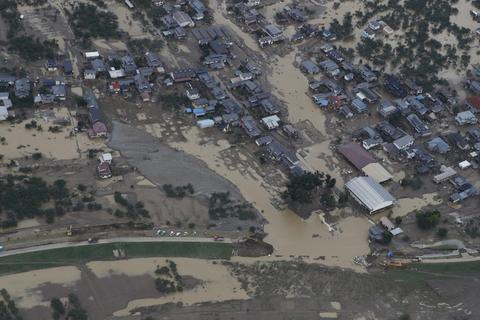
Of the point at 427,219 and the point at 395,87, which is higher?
the point at 395,87

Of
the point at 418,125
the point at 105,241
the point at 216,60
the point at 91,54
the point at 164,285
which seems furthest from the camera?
the point at 216,60

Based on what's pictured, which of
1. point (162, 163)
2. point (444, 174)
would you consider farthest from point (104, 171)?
point (444, 174)

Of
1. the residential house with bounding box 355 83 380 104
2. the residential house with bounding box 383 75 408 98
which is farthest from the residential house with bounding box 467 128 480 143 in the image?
the residential house with bounding box 355 83 380 104

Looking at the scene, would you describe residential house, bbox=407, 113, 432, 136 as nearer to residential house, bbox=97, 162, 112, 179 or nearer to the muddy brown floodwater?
the muddy brown floodwater

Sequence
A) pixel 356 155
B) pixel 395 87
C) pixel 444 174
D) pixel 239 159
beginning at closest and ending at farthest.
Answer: pixel 444 174
pixel 239 159
pixel 356 155
pixel 395 87

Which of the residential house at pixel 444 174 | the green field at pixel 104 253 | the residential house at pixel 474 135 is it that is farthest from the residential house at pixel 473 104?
the green field at pixel 104 253

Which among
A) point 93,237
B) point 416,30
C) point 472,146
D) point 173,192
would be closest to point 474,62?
point 416,30

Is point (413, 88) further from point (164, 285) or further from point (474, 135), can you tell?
point (164, 285)

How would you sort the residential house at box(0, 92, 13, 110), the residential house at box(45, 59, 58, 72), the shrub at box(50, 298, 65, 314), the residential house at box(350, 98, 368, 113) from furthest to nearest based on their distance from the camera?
the residential house at box(45, 59, 58, 72), the residential house at box(350, 98, 368, 113), the residential house at box(0, 92, 13, 110), the shrub at box(50, 298, 65, 314)
